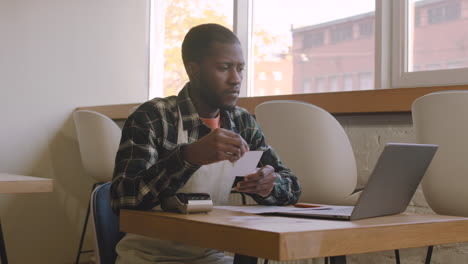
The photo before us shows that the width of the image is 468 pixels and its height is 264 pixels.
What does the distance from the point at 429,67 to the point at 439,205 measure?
122 cm

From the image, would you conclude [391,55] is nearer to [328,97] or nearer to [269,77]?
[328,97]

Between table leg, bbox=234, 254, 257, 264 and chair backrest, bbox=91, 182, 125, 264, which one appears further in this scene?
chair backrest, bbox=91, 182, 125, 264

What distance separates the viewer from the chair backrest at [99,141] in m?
3.78

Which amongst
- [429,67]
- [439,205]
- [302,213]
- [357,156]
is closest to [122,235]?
[302,213]

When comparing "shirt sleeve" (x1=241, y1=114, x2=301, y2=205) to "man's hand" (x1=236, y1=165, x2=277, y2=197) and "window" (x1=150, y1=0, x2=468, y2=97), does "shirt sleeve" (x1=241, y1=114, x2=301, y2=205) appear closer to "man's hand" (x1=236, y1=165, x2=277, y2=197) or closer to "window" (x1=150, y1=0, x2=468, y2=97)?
"man's hand" (x1=236, y1=165, x2=277, y2=197)

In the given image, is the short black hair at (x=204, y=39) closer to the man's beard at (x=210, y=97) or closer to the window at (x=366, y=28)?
the man's beard at (x=210, y=97)

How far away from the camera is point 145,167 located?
138cm

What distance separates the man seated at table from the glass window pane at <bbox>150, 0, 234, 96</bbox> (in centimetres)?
297

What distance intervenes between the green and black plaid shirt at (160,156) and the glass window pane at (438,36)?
1635 mm

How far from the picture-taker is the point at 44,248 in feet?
14.4

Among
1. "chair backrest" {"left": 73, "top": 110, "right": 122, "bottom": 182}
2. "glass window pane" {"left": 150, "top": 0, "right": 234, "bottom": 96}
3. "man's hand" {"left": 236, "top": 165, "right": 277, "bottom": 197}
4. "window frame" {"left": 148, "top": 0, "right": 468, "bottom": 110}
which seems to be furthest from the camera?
"glass window pane" {"left": 150, "top": 0, "right": 234, "bottom": 96}

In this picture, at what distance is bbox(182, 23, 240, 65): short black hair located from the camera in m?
1.55

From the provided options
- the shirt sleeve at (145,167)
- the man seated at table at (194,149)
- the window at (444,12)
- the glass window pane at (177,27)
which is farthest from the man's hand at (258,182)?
the glass window pane at (177,27)

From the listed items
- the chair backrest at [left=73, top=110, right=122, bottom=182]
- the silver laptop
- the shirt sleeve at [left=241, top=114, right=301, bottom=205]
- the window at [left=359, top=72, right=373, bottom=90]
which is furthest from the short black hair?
the chair backrest at [left=73, top=110, right=122, bottom=182]
